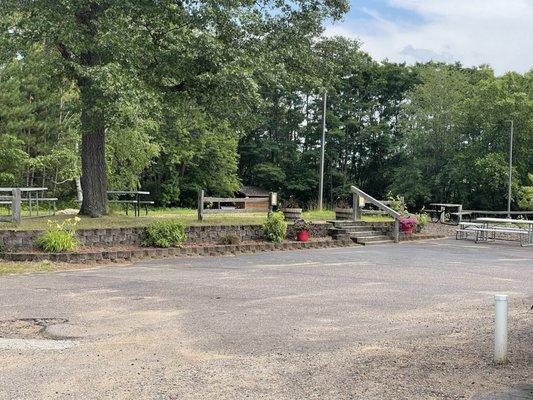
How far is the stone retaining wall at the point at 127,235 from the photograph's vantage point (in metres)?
11.6

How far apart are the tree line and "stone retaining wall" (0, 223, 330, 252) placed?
7.13ft

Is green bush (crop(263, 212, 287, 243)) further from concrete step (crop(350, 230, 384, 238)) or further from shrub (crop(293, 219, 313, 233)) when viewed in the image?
concrete step (crop(350, 230, 384, 238))

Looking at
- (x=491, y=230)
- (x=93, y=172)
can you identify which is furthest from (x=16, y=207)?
(x=491, y=230)

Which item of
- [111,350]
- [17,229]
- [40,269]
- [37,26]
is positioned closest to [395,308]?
[111,350]

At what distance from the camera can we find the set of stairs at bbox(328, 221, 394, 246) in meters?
17.0

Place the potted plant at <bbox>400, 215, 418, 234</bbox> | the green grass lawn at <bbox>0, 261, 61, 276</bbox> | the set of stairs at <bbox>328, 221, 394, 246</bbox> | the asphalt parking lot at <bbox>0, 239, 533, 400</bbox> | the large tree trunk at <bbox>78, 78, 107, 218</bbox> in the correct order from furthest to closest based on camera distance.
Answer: the potted plant at <bbox>400, 215, 418, 234</bbox>, the set of stairs at <bbox>328, 221, 394, 246</bbox>, the large tree trunk at <bbox>78, 78, 107, 218</bbox>, the green grass lawn at <bbox>0, 261, 61, 276</bbox>, the asphalt parking lot at <bbox>0, 239, 533, 400</bbox>

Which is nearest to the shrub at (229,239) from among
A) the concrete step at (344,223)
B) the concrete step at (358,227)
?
the concrete step at (344,223)

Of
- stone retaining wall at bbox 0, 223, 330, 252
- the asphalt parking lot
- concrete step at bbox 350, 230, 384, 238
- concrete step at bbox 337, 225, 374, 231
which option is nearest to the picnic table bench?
concrete step at bbox 350, 230, 384, 238

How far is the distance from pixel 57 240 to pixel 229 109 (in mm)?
5632

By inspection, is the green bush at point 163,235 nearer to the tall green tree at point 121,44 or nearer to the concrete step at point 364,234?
the tall green tree at point 121,44

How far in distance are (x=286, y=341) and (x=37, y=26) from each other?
32.1 ft

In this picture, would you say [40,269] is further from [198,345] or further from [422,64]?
[422,64]

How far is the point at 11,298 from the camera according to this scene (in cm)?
768

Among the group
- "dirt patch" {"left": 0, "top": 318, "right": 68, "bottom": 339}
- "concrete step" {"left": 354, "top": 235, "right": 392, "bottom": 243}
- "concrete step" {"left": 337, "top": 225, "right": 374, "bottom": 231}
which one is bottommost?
"dirt patch" {"left": 0, "top": 318, "right": 68, "bottom": 339}
